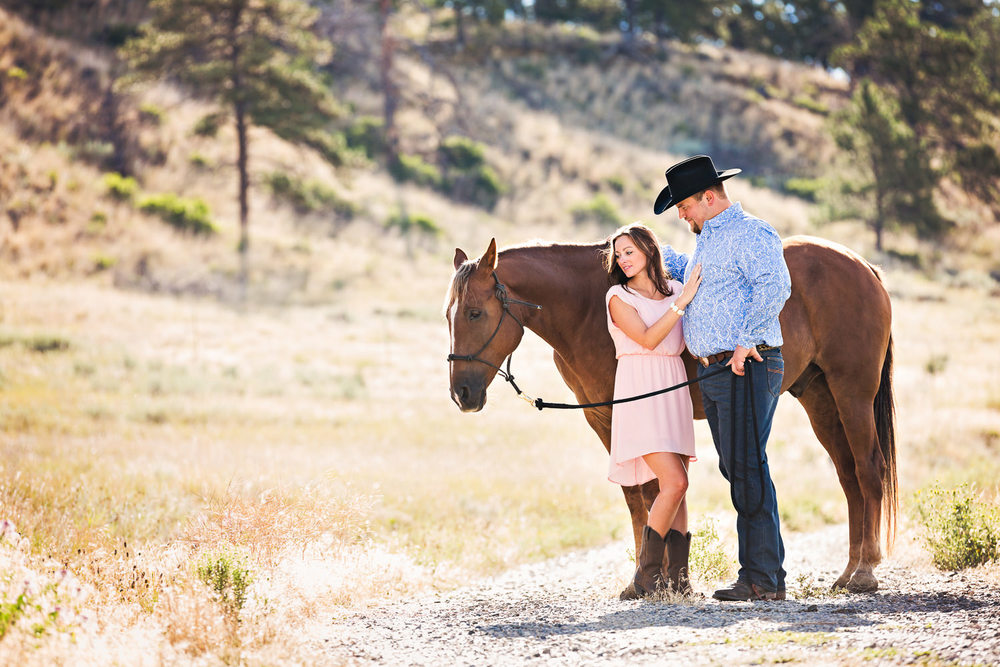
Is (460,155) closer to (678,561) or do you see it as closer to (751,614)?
(678,561)

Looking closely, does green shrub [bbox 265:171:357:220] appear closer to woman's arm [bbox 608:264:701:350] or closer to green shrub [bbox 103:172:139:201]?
green shrub [bbox 103:172:139:201]

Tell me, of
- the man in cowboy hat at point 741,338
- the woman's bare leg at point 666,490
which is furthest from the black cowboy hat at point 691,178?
the woman's bare leg at point 666,490

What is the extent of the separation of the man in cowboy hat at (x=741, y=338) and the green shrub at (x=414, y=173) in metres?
30.2

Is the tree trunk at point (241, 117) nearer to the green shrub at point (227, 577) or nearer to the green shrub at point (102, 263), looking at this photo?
the green shrub at point (102, 263)

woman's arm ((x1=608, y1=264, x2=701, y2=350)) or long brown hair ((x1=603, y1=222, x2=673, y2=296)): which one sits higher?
long brown hair ((x1=603, y1=222, x2=673, y2=296))

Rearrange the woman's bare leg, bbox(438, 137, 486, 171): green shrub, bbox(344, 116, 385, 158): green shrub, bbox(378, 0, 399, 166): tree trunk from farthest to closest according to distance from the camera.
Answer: bbox(438, 137, 486, 171): green shrub
bbox(344, 116, 385, 158): green shrub
bbox(378, 0, 399, 166): tree trunk
the woman's bare leg

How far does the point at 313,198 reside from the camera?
27.9 metres

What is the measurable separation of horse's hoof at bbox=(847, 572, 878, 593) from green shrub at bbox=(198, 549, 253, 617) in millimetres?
3553

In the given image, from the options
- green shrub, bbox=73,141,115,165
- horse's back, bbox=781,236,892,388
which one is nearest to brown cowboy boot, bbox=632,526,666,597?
horse's back, bbox=781,236,892,388

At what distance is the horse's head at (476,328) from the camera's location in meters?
4.86

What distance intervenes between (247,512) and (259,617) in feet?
4.51

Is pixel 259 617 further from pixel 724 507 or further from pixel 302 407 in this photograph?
pixel 302 407

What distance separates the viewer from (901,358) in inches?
703

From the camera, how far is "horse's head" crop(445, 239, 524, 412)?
486 centimetres
